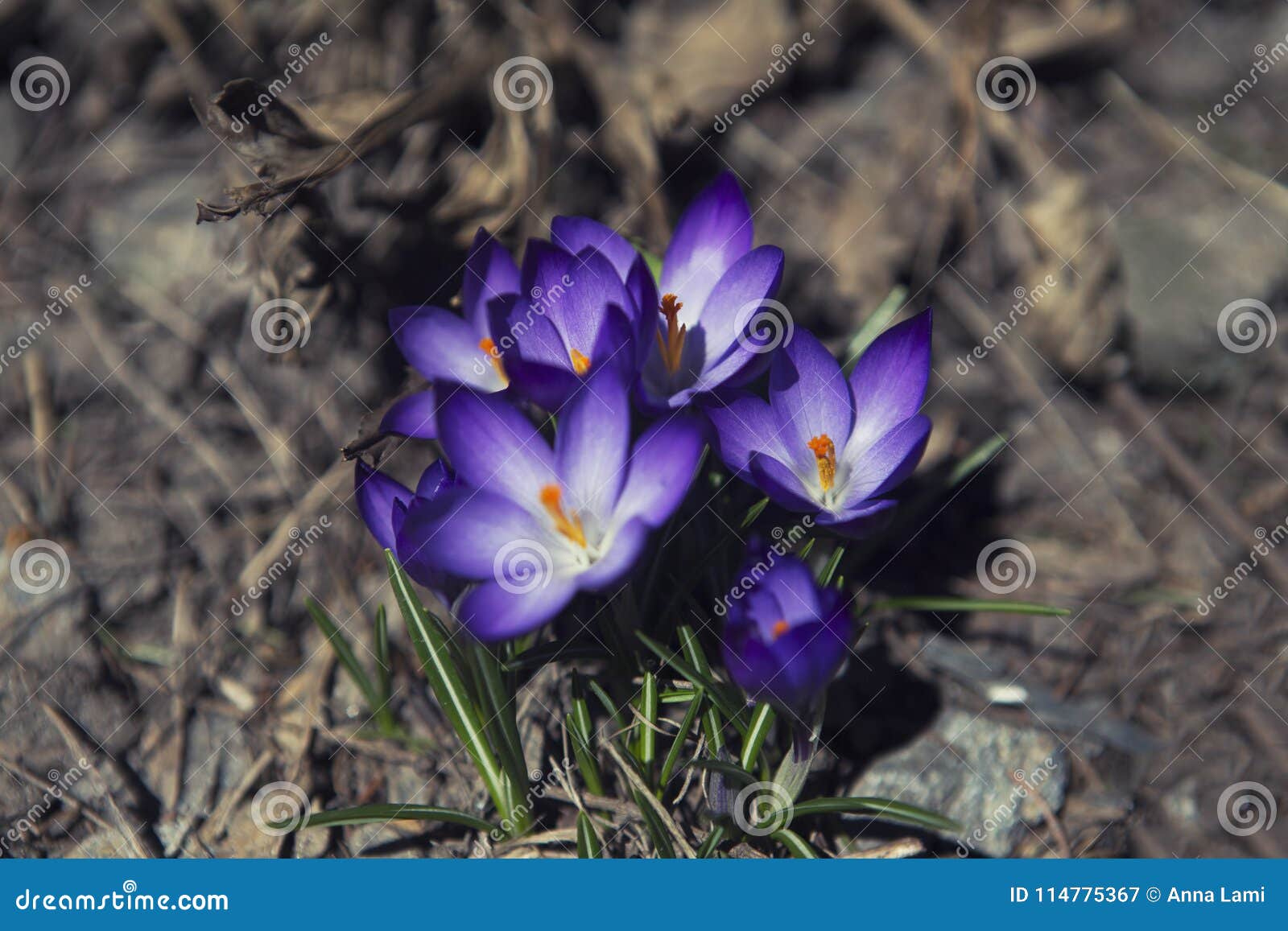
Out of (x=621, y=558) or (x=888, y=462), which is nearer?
(x=621, y=558)

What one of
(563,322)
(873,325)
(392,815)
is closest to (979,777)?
(873,325)

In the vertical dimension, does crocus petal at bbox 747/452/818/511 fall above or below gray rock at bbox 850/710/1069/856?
above

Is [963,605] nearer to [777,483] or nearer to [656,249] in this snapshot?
[777,483]

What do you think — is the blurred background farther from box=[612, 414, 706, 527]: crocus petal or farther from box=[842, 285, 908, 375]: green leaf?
box=[612, 414, 706, 527]: crocus petal

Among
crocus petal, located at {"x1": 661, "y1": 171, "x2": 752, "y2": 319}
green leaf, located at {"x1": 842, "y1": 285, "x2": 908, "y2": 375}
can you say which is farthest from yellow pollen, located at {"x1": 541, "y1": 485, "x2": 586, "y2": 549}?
green leaf, located at {"x1": 842, "y1": 285, "x2": 908, "y2": 375}

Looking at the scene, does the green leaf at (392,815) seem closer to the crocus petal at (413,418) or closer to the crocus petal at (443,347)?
the crocus petal at (413,418)

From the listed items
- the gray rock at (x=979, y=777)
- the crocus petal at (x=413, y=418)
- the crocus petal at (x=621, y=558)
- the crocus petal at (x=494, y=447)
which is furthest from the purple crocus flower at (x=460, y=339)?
the gray rock at (x=979, y=777)
